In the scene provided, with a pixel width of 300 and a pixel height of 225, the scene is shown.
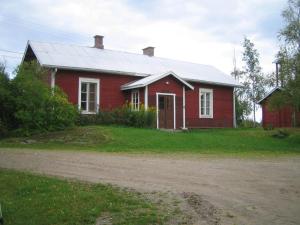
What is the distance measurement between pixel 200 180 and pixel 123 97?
17699mm

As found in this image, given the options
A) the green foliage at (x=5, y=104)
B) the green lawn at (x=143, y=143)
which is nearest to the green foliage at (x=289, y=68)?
the green lawn at (x=143, y=143)

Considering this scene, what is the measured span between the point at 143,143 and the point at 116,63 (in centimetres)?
1033

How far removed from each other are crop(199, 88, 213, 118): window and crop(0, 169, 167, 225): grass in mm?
21881

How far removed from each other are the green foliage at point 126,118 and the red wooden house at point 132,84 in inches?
43.7

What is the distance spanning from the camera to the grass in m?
6.46

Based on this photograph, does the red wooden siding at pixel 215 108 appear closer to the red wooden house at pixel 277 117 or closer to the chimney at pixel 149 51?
the red wooden house at pixel 277 117

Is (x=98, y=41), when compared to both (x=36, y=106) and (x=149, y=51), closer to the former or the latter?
(x=149, y=51)

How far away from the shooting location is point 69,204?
7168 mm

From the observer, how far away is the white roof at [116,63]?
81.3 feet

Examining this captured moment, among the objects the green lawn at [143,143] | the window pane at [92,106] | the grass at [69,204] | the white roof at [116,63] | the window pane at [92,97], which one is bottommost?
the grass at [69,204]

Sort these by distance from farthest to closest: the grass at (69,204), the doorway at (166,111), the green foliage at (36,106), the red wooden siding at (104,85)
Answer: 1. the doorway at (166,111)
2. the red wooden siding at (104,85)
3. the green foliage at (36,106)
4. the grass at (69,204)

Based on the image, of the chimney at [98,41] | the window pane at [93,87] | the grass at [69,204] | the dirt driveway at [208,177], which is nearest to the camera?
the grass at [69,204]

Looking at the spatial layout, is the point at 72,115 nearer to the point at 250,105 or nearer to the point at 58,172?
the point at 58,172

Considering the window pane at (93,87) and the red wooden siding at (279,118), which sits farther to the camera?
the red wooden siding at (279,118)
